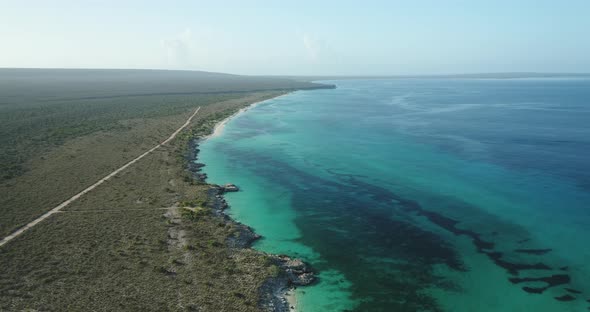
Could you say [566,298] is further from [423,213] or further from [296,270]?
[296,270]

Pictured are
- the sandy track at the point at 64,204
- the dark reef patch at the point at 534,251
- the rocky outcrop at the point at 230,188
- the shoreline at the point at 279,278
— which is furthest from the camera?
the rocky outcrop at the point at 230,188

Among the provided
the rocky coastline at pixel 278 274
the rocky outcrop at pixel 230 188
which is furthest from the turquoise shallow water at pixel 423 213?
the rocky outcrop at pixel 230 188

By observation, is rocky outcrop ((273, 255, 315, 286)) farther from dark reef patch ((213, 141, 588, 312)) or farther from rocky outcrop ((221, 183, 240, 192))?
rocky outcrop ((221, 183, 240, 192))

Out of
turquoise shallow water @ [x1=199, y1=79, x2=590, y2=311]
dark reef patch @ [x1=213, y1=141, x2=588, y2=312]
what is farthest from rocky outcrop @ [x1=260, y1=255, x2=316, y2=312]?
dark reef patch @ [x1=213, y1=141, x2=588, y2=312]

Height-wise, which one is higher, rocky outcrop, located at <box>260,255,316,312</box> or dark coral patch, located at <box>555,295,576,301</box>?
rocky outcrop, located at <box>260,255,316,312</box>

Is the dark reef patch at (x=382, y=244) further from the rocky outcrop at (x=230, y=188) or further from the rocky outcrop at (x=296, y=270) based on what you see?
the rocky outcrop at (x=230, y=188)

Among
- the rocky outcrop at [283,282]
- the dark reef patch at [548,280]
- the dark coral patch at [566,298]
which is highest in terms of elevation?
the rocky outcrop at [283,282]

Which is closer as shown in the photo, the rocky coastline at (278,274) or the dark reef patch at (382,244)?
the rocky coastline at (278,274)

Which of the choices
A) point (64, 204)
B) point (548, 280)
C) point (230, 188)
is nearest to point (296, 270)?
point (548, 280)
